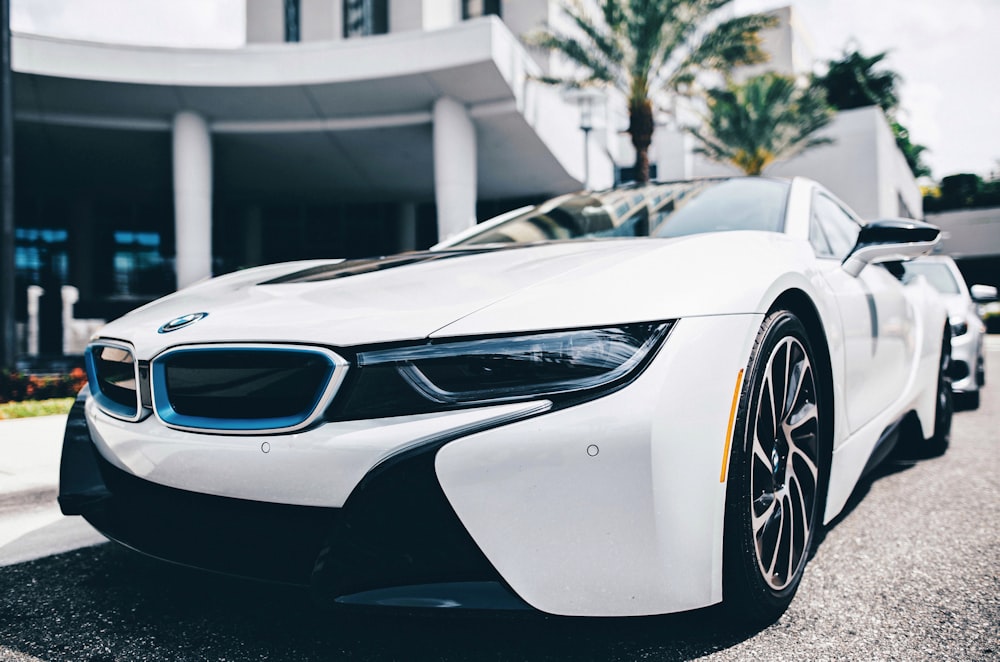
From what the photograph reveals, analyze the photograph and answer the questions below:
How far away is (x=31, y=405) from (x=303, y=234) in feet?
71.6

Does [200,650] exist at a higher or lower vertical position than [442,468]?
lower

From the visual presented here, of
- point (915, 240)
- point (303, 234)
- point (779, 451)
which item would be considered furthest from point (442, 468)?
point (303, 234)

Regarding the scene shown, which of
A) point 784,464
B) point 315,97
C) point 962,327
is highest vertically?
point 315,97

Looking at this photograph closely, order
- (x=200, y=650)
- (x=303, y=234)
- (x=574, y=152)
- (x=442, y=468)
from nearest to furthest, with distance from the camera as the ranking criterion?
1. (x=442, y=468)
2. (x=200, y=650)
3. (x=574, y=152)
4. (x=303, y=234)

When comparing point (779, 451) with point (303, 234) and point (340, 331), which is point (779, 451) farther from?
point (303, 234)

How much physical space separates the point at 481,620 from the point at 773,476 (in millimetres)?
892

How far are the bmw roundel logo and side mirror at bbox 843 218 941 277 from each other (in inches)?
81.6

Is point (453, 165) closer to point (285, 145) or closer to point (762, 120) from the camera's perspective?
point (285, 145)

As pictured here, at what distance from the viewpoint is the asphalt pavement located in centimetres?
184

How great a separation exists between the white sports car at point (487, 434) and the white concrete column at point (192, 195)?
16437 millimetres

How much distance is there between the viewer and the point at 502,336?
5.35 feet

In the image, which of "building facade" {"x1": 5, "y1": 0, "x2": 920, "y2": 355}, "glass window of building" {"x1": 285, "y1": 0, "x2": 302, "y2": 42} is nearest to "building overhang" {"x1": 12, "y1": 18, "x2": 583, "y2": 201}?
"building facade" {"x1": 5, "y1": 0, "x2": 920, "y2": 355}

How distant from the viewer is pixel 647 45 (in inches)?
632

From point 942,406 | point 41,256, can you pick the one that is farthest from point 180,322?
point 41,256
